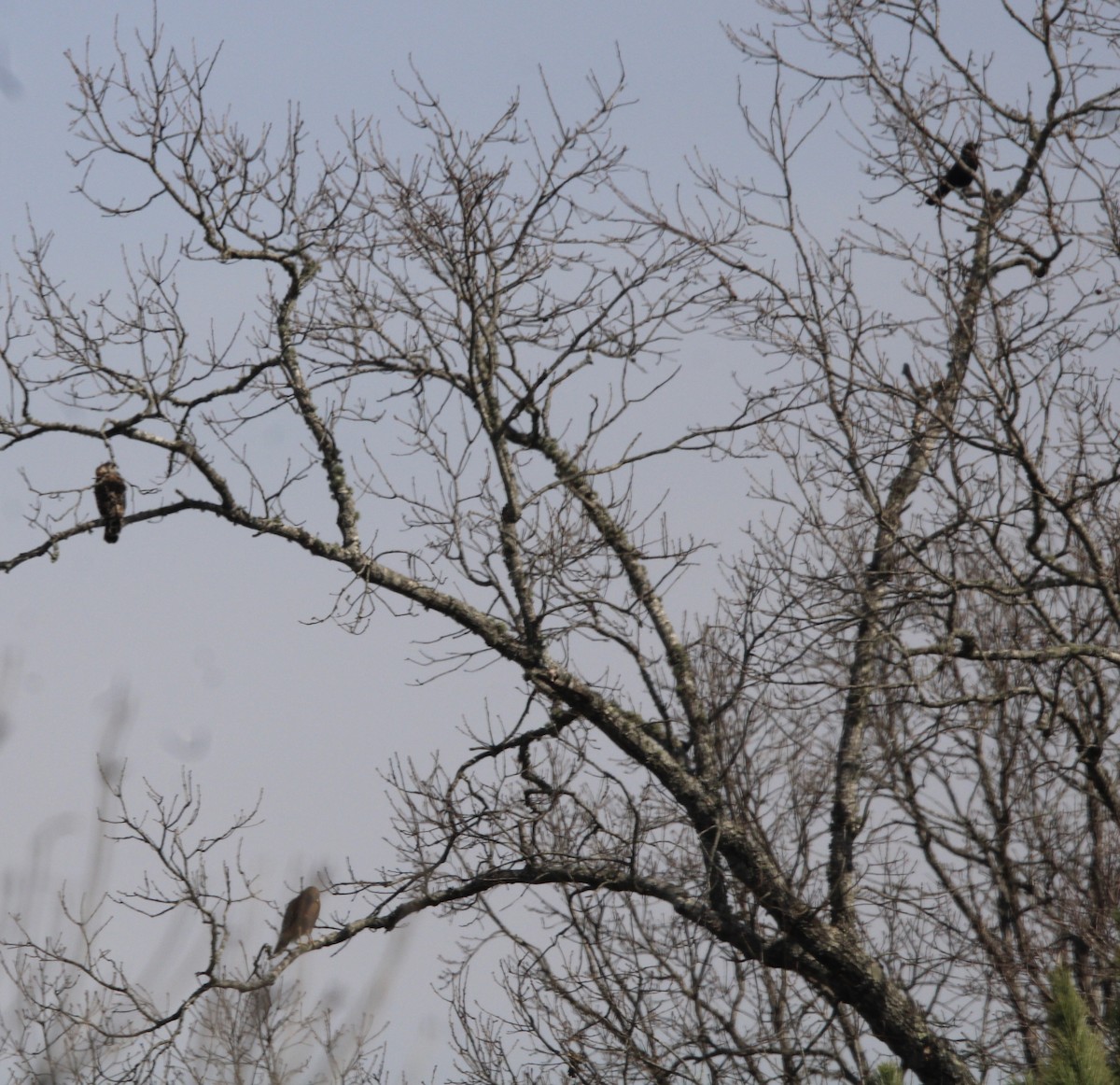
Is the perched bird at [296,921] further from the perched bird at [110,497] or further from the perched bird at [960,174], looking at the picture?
the perched bird at [960,174]

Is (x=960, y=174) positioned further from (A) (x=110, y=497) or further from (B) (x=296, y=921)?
(B) (x=296, y=921)

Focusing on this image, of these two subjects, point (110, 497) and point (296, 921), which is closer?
point (110, 497)

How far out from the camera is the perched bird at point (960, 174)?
868 centimetres

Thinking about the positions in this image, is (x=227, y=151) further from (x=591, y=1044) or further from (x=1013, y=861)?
(x=1013, y=861)

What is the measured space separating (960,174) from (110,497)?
5744 mm

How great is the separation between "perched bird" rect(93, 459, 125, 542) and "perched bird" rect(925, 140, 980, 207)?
207 inches

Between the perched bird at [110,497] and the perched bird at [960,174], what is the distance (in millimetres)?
5256

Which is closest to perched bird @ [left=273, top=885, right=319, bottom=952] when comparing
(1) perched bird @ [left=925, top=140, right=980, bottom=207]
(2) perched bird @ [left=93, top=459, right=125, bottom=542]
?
(2) perched bird @ [left=93, top=459, right=125, bottom=542]

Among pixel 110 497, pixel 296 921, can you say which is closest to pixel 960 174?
pixel 110 497

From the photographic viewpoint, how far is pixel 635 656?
870 cm

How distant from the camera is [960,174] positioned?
29.4ft

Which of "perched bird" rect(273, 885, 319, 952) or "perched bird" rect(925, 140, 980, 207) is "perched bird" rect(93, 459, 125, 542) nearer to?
"perched bird" rect(273, 885, 319, 952)

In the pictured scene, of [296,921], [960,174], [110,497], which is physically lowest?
[296,921]

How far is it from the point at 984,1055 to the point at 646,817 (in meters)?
2.59
